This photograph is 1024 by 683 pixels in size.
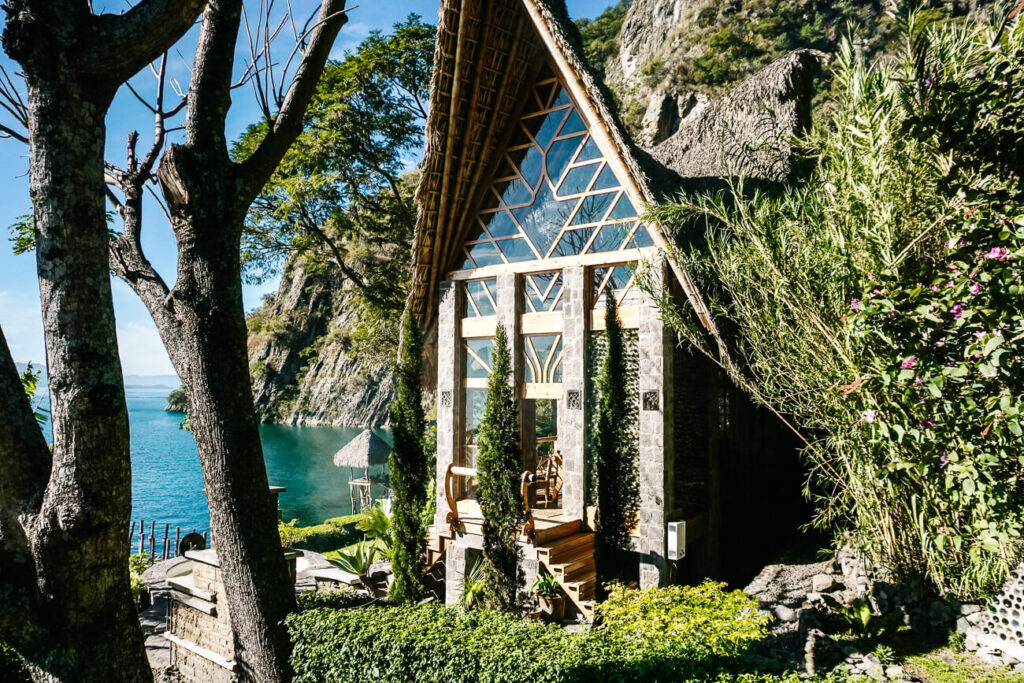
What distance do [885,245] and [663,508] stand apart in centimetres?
433

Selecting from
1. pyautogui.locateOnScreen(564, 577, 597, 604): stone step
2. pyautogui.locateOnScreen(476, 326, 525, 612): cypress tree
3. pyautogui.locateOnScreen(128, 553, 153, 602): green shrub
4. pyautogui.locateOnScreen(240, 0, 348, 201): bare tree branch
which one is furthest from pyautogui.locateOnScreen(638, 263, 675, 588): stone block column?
pyautogui.locateOnScreen(128, 553, 153, 602): green shrub

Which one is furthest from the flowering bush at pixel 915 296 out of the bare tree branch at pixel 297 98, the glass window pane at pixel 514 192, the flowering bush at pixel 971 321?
the bare tree branch at pixel 297 98

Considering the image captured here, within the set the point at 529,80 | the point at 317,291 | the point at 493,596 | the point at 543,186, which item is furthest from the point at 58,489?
the point at 317,291

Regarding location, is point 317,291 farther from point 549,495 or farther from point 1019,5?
point 1019,5

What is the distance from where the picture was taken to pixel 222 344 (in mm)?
5293

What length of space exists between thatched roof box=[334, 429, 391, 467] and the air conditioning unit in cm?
872

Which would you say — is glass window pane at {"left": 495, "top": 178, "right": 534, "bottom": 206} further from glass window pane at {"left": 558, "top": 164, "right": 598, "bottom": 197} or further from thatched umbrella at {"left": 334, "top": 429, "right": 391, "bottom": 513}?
thatched umbrella at {"left": 334, "top": 429, "right": 391, "bottom": 513}

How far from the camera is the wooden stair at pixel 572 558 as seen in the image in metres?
7.67

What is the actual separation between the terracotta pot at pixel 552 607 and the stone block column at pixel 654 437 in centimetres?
107

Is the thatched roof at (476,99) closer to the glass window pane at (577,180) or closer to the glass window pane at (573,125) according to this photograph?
the glass window pane at (573,125)

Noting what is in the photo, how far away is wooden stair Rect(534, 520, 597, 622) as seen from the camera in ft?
25.2

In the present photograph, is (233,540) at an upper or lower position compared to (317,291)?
lower

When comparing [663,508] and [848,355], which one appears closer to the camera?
[848,355]

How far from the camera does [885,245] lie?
4.44 metres
